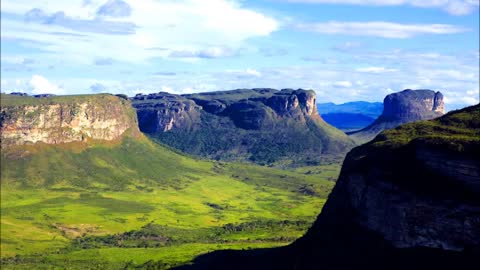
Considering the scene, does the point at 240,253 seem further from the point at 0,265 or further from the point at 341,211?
the point at 0,265

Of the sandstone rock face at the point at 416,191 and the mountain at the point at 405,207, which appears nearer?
the sandstone rock face at the point at 416,191

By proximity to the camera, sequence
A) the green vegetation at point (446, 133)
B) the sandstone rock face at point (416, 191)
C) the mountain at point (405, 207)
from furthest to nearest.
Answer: the green vegetation at point (446, 133)
the mountain at point (405, 207)
the sandstone rock face at point (416, 191)

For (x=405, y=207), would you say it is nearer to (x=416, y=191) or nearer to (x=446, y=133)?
(x=416, y=191)

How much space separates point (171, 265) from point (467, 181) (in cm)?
8556

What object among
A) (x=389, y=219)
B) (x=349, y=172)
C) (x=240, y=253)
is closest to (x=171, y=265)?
(x=240, y=253)

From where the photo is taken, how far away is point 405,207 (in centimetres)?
11625

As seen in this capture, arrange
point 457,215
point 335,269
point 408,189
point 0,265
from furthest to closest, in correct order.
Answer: point 0,265 < point 335,269 < point 408,189 < point 457,215

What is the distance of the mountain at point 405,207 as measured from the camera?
109 meters

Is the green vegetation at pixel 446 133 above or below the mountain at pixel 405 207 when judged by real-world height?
above

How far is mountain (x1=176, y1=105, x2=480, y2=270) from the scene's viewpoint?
10944 centimetres

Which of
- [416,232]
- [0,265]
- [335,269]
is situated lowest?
[0,265]

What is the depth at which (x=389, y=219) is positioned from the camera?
122 m

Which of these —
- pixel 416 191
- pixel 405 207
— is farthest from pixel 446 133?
pixel 405 207

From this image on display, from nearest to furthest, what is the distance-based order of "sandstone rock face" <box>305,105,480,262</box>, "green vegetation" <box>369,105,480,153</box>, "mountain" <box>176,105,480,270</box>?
"sandstone rock face" <box>305,105,480,262</box> → "mountain" <box>176,105,480,270</box> → "green vegetation" <box>369,105,480,153</box>
